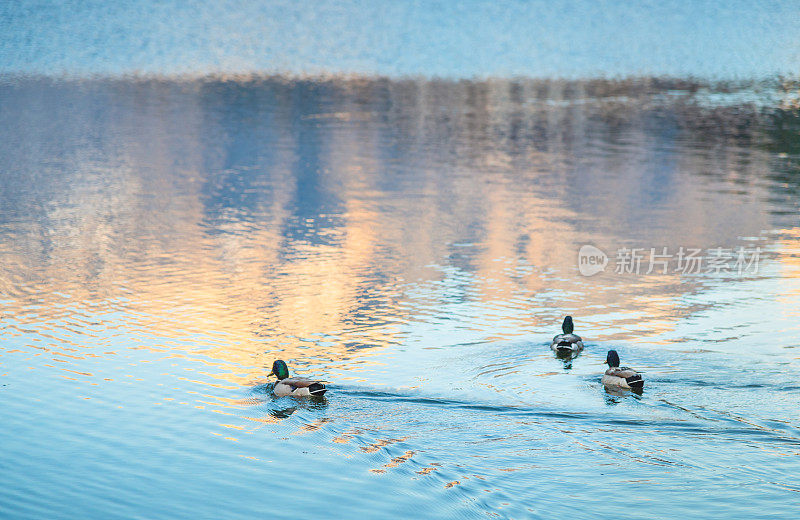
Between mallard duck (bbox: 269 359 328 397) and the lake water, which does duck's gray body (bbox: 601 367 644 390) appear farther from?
mallard duck (bbox: 269 359 328 397)

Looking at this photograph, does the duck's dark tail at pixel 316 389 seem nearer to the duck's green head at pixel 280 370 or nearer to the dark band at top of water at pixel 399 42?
the duck's green head at pixel 280 370

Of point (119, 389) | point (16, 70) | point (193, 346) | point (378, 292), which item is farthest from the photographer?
point (16, 70)

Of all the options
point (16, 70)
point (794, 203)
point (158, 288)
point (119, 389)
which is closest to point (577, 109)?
point (794, 203)

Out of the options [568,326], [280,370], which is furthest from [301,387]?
[568,326]

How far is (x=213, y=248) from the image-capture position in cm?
3122

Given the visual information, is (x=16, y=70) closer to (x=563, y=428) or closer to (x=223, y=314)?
(x=223, y=314)

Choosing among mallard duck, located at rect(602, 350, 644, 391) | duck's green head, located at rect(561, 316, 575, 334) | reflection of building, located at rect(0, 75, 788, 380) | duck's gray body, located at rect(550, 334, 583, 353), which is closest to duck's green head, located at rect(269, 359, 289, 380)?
reflection of building, located at rect(0, 75, 788, 380)

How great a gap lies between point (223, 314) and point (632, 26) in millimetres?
179981

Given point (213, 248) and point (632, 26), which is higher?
→ point (632, 26)

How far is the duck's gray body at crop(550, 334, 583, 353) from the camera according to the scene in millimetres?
19938

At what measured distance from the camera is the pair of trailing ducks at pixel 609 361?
56.8 feet

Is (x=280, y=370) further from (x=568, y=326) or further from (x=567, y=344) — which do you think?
(x=568, y=326)

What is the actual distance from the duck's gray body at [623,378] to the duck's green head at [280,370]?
618 cm

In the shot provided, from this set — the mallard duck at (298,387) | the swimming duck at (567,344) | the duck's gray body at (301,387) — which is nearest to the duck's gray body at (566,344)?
the swimming duck at (567,344)
